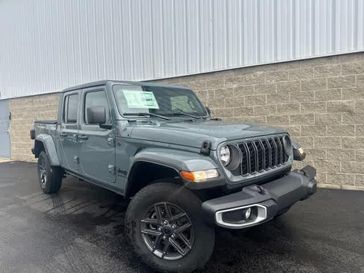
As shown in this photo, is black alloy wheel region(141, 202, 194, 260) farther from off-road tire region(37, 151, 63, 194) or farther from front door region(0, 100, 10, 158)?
front door region(0, 100, 10, 158)

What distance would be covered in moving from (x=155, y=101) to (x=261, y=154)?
167 centimetres

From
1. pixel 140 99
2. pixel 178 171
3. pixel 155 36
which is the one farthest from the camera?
pixel 155 36

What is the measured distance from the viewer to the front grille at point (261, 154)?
3.11m

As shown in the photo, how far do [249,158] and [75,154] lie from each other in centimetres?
290

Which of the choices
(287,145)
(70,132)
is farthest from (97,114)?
(287,145)

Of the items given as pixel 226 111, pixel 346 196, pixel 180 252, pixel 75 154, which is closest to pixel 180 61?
pixel 226 111

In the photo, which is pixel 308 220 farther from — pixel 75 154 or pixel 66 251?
pixel 75 154

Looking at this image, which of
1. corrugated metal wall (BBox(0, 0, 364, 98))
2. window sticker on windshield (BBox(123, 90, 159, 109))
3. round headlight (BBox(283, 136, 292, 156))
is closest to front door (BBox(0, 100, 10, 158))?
corrugated metal wall (BBox(0, 0, 364, 98))

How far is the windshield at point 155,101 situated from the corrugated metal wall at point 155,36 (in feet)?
8.80

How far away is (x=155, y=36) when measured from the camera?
8.40m

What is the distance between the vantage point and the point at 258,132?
3.45 metres

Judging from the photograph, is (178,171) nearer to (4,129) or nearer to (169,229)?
(169,229)

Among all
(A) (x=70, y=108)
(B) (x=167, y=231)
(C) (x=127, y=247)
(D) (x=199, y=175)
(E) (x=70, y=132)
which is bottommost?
(C) (x=127, y=247)

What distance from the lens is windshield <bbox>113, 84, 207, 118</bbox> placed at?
403 centimetres
